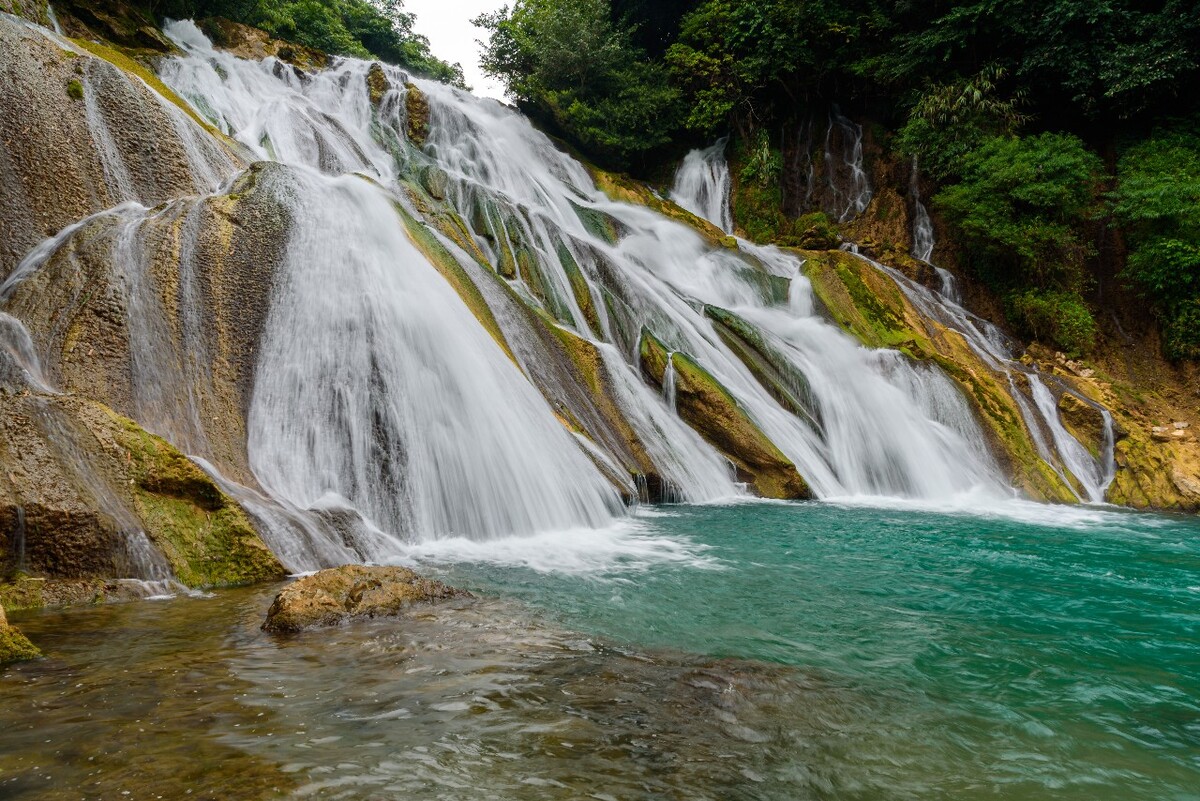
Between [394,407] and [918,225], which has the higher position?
[918,225]

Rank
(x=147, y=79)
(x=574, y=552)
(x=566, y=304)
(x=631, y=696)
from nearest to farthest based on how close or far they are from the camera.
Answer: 1. (x=631, y=696)
2. (x=574, y=552)
3. (x=147, y=79)
4. (x=566, y=304)

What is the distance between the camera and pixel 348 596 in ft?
12.5

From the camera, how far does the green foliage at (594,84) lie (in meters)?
22.2

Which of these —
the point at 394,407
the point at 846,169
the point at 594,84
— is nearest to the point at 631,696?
the point at 394,407

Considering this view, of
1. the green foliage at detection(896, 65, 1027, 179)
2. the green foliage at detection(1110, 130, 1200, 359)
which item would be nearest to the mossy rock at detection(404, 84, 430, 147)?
the green foliage at detection(896, 65, 1027, 179)

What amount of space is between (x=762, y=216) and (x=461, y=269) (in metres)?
14.9

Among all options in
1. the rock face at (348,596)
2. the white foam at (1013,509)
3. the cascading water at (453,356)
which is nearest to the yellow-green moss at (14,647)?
the rock face at (348,596)

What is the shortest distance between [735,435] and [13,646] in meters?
8.57

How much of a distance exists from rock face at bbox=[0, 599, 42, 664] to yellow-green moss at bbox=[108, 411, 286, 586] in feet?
4.52

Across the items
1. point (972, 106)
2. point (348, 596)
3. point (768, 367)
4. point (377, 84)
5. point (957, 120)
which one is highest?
point (377, 84)

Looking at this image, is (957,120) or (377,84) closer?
(957,120)

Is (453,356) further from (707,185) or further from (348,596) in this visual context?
(707,185)

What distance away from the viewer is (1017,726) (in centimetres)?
281

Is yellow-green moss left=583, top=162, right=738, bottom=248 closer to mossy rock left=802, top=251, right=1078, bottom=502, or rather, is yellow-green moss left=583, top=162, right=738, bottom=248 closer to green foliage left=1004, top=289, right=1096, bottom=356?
mossy rock left=802, top=251, right=1078, bottom=502
